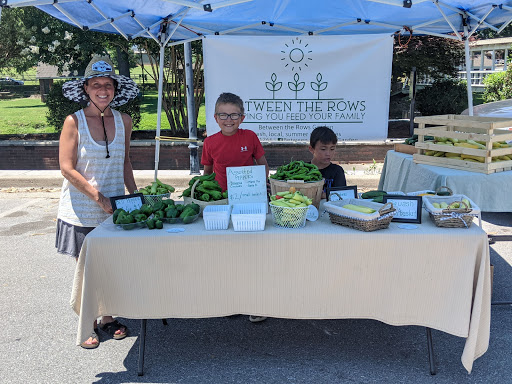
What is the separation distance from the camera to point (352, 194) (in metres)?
3.64

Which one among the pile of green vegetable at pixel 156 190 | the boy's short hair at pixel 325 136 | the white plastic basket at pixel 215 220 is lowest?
the white plastic basket at pixel 215 220

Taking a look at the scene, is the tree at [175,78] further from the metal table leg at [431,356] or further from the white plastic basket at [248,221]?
the metal table leg at [431,356]

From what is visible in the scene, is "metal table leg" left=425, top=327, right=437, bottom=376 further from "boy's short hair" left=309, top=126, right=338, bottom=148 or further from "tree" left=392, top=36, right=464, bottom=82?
"tree" left=392, top=36, right=464, bottom=82

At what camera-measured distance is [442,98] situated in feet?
38.8

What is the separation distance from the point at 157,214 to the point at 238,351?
1.14 m

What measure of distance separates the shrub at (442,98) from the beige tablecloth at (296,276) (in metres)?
9.61

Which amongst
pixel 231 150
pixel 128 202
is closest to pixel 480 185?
pixel 231 150

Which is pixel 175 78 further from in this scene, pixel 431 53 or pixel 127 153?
pixel 127 153

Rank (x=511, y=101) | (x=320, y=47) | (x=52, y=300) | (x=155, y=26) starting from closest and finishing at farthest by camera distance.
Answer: (x=52, y=300)
(x=155, y=26)
(x=320, y=47)
(x=511, y=101)

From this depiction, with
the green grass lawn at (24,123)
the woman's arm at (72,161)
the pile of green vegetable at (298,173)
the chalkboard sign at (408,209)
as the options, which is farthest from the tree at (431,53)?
the green grass lawn at (24,123)

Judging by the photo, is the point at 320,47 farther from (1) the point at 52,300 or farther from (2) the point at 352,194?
(1) the point at 52,300

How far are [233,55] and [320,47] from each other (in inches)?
49.0

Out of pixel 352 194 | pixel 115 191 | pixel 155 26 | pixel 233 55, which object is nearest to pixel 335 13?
pixel 233 55

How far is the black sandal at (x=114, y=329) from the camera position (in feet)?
11.9
